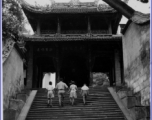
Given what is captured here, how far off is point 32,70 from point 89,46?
455cm

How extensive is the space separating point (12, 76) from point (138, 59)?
571 centimetres

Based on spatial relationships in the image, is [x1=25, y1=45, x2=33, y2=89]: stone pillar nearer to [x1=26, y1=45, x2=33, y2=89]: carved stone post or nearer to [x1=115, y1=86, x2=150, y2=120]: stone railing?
[x1=26, y1=45, x2=33, y2=89]: carved stone post

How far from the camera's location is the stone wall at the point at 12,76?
9.46 meters

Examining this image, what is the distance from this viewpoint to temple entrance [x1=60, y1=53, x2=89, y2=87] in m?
19.3

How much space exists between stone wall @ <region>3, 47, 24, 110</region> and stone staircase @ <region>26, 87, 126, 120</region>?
3.52 ft

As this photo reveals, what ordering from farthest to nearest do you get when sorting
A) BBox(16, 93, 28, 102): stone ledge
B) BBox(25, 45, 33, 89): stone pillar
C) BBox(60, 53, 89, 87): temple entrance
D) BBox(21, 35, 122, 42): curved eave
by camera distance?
BBox(60, 53, 89, 87): temple entrance, BBox(25, 45, 33, 89): stone pillar, BBox(21, 35, 122, 42): curved eave, BBox(16, 93, 28, 102): stone ledge

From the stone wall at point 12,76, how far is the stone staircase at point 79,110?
107 centimetres

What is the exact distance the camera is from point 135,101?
9.26 metres

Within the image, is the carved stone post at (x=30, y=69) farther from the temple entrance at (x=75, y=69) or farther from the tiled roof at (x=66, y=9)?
the tiled roof at (x=66, y=9)

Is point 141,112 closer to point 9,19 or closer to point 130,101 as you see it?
point 130,101

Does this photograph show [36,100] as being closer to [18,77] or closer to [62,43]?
[18,77]

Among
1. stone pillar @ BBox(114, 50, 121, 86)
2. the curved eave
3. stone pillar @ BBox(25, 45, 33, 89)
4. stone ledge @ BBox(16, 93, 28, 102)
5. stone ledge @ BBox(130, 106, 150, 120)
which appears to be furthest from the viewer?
stone pillar @ BBox(114, 50, 121, 86)

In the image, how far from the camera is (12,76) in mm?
10750

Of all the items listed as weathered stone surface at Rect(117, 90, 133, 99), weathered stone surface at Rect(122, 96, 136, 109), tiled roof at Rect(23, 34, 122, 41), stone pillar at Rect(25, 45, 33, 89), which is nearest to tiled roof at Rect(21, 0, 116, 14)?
tiled roof at Rect(23, 34, 122, 41)
